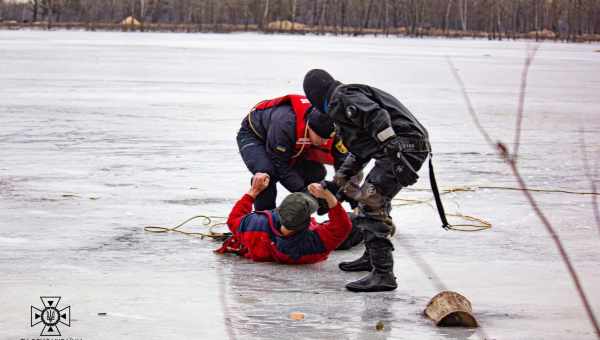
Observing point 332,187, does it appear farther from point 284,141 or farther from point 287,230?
point 284,141

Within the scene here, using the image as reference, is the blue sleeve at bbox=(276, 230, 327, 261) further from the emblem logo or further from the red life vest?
the emblem logo

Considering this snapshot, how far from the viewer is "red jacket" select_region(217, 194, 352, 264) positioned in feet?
20.8

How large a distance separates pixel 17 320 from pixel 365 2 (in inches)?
5285

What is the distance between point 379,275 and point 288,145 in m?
1.32

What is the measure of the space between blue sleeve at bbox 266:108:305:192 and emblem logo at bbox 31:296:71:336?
1999 mm

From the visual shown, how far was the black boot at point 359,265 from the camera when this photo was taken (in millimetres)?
6340

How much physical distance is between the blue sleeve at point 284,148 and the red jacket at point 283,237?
407 mm

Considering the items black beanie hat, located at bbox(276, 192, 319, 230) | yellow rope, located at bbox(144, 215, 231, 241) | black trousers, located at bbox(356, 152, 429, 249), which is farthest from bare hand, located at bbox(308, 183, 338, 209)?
yellow rope, located at bbox(144, 215, 231, 241)

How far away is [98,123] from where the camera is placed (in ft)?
49.8

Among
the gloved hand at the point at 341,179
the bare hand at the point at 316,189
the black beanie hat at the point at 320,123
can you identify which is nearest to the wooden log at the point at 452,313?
the gloved hand at the point at 341,179

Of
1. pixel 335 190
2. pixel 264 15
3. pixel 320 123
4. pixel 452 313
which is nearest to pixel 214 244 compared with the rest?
pixel 335 190

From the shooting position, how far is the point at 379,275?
586 centimetres

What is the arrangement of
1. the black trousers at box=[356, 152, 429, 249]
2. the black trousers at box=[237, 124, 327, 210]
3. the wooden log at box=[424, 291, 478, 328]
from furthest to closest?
the black trousers at box=[237, 124, 327, 210]
the black trousers at box=[356, 152, 429, 249]
the wooden log at box=[424, 291, 478, 328]

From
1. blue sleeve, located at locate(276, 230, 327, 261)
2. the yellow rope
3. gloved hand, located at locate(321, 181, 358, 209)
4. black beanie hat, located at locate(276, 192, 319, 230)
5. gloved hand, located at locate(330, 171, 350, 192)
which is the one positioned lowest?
the yellow rope
